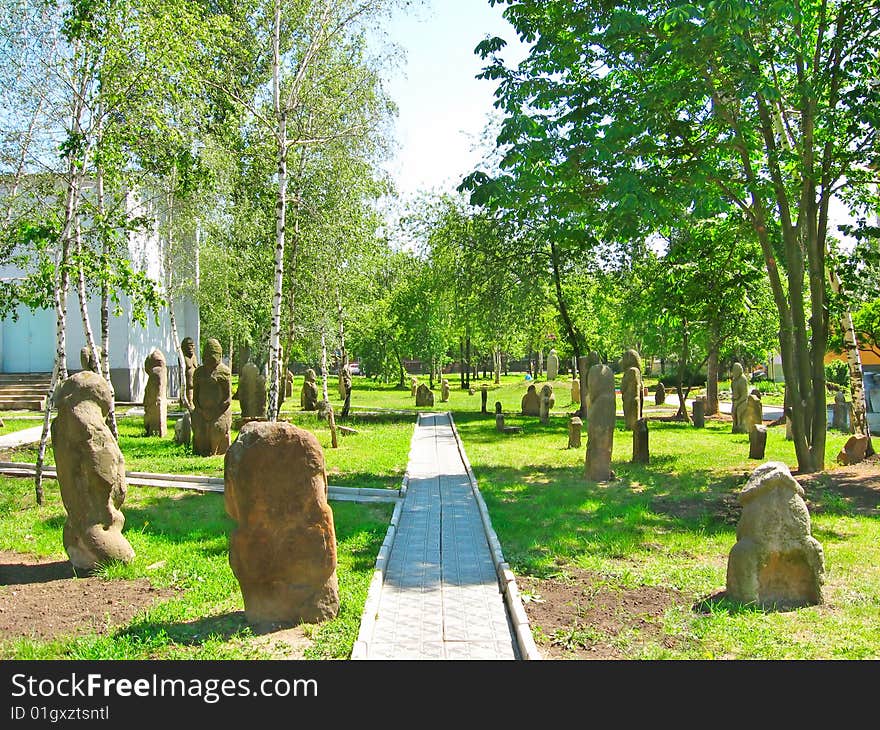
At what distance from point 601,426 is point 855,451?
5.43 meters

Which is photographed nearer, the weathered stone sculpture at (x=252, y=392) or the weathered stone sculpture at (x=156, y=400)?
the weathered stone sculpture at (x=252, y=392)

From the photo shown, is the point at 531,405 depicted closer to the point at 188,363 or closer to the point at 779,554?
the point at 188,363

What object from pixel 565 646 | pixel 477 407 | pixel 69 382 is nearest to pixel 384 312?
pixel 477 407

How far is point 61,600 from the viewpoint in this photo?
7.20m

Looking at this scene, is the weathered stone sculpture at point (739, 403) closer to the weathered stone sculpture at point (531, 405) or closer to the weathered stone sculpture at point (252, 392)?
the weathered stone sculpture at point (531, 405)

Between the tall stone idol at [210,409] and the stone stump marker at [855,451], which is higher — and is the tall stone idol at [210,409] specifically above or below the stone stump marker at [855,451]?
above

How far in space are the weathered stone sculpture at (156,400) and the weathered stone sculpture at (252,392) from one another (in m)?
3.58

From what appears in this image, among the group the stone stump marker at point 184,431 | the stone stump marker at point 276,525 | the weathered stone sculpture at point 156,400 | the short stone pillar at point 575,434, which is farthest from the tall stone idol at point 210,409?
the stone stump marker at point 276,525

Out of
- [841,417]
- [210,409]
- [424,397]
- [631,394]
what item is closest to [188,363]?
[210,409]

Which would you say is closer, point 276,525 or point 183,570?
point 276,525

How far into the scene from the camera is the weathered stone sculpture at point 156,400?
2083cm

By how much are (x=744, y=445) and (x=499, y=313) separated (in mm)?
10308

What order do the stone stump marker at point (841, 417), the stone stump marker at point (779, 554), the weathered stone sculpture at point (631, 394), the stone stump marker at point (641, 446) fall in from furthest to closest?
the stone stump marker at point (841, 417) → the weathered stone sculpture at point (631, 394) → the stone stump marker at point (641, 446) → the stone stump marker at point (779, 554)

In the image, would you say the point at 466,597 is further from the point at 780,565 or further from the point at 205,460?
the point at 205,460
